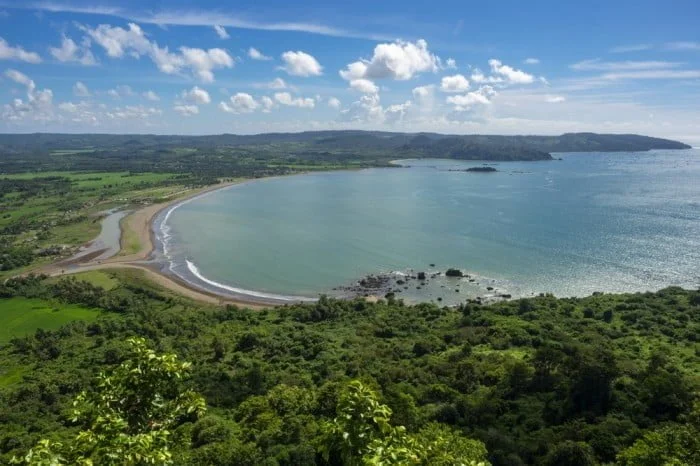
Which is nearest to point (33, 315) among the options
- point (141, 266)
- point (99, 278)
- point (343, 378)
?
point (99, 278)

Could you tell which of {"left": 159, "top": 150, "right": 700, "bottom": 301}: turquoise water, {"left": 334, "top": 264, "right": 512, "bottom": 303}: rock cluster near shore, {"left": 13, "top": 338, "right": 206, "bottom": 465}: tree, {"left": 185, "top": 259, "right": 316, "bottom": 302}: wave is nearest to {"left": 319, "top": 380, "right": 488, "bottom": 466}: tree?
{"left": 13, "top": 338, "right": 206, "bottom": 465}: tree

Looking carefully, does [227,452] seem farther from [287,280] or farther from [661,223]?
[661,223]

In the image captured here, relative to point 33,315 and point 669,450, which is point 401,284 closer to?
point 33,315

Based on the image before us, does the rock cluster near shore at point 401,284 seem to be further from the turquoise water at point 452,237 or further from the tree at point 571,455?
the tree at point 571,455

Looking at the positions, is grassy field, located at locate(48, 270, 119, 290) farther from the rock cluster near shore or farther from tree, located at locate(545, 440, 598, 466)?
tree, located at locate(545, 440, 598, 466)

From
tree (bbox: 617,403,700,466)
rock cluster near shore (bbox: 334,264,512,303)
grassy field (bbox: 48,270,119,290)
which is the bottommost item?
grassy field (bbox: 48,270,119,290)

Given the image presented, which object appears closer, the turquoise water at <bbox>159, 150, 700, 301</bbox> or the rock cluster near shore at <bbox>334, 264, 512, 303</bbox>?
the rock cluster near shore at <bbox>334, 264, 512, 303</bbox>

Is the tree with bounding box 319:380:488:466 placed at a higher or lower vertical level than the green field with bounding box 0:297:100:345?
higher

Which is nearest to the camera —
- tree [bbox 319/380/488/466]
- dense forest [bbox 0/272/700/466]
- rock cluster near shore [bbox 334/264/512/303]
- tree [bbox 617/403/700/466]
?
tree [bbox 319/380/488/466]
